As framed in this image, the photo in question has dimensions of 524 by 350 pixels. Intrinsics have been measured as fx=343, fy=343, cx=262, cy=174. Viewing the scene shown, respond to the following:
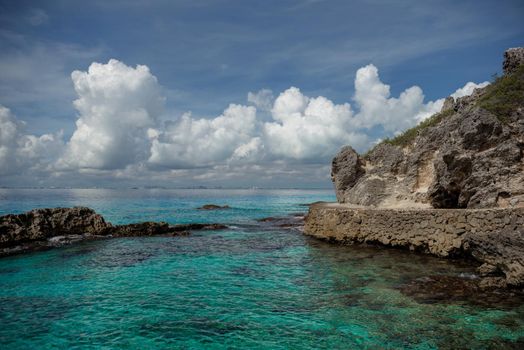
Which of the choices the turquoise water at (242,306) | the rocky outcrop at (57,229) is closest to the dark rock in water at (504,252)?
the turquoise water at (242,306)

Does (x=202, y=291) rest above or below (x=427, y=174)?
below

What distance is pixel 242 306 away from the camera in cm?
1114

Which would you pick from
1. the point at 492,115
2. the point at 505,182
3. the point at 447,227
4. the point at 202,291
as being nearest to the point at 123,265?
the point at 202,291

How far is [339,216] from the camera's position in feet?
77.0

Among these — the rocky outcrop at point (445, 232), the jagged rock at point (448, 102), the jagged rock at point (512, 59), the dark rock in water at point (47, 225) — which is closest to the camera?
the rocky outcrop at point (445, 232)

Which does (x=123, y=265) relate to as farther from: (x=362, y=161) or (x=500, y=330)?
(x=362, y=161)

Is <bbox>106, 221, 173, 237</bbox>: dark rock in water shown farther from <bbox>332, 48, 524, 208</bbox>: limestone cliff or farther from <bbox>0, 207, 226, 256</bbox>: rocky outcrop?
<bbox>332, 48, 524, 208</bbox>: limestone cliff

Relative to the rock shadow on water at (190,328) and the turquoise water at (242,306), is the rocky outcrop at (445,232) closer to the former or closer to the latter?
the turquoise water at (242,306)

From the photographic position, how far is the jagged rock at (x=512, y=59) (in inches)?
1091

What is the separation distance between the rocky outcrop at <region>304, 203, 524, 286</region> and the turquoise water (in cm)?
102

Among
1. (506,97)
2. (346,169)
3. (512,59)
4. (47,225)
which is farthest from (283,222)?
(512,59)

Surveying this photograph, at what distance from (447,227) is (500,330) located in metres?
9.13

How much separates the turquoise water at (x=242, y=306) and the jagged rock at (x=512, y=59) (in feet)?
66.8

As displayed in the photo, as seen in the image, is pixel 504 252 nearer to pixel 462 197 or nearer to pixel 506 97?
pixel 462 197
